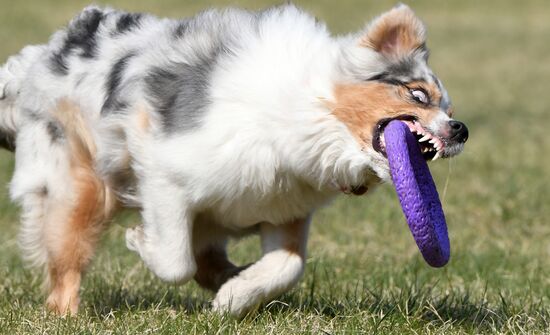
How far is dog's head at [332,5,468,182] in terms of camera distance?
4.32m

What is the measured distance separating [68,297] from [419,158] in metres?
1.91

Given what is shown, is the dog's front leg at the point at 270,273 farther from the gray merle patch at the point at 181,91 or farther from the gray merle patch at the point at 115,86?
the gray merle patch at the point at 115,86

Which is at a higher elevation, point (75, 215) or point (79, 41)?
point (79, 41)

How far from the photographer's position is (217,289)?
5.50 meters

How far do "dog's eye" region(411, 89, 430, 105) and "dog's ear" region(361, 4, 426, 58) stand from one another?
22 cm

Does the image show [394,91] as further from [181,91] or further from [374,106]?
[181,91]

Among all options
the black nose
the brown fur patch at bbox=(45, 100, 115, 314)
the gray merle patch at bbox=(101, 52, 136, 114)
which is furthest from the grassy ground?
the black nose

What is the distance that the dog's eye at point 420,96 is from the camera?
4359 millimetres

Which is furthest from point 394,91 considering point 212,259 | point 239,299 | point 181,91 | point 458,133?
point 212,259

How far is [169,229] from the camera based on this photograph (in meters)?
4.82

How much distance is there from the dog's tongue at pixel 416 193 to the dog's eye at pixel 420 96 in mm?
138

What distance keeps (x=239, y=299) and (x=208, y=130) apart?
833 mm

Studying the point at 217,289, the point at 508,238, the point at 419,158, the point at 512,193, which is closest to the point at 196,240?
the point at 217,289

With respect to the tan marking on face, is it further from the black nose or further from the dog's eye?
the black nose
